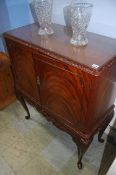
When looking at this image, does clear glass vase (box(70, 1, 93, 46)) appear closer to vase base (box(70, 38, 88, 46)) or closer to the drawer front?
vase base (box(70, 38, 88, 46))

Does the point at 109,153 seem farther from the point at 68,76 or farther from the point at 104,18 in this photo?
the point at 104,18

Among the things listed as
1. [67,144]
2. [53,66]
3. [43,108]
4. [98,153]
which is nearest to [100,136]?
[98,153]

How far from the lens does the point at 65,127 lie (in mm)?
1139

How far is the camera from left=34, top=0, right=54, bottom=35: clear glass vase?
3.81 ft

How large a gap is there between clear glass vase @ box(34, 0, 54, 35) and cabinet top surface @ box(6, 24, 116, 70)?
51 millimetres

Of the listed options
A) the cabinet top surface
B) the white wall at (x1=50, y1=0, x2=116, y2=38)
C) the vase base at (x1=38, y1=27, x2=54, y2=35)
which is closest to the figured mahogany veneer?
the cabinet top surface

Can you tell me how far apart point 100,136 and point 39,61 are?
2.88ft

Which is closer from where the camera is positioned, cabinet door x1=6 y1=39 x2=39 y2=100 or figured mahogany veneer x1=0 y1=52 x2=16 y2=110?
cabinet door x1=6 y1=39 x2=39 y2=100

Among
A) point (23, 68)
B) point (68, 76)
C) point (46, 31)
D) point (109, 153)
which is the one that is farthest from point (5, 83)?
point (109, 153)

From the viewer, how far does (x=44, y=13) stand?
1178 mm

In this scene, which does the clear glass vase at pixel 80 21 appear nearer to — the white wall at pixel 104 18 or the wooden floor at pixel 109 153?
the white wall at pixel 104 18

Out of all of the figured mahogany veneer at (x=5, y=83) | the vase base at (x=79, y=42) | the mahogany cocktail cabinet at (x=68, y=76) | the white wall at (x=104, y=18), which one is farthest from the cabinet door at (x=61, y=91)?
the figured mahogany veneer at (x=5, y=83)

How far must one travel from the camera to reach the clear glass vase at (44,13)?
1.16m

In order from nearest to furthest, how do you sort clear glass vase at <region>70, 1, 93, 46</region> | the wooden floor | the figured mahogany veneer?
clear glass vase at <region>70, 1, 93, 46</region> → the wooden floor → the figured mahogany veneer
